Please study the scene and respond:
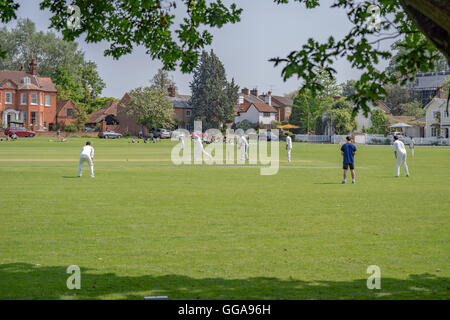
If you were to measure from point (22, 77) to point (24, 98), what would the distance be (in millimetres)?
4212

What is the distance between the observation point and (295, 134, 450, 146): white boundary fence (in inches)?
3169

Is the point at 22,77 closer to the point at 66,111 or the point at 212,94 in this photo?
the point at 66,111

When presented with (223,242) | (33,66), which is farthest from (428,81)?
(223,242)

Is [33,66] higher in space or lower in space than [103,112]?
higher

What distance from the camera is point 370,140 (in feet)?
289

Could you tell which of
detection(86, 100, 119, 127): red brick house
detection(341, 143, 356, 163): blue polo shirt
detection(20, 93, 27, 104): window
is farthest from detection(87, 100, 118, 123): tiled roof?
detection(341, 143, 356, 163): blue polo shirt

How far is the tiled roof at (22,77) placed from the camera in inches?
3684

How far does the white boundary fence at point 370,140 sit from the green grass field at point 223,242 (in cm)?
6344

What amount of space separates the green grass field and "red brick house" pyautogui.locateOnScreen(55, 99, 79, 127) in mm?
85432

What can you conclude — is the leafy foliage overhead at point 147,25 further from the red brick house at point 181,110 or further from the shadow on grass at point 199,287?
the red brick house at point 181,110

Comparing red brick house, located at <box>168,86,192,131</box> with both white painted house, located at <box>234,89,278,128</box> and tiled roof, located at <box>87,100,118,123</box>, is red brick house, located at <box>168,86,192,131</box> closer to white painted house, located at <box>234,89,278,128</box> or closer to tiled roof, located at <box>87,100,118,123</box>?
white painted house, located at <box>234,89,278,128</box>
